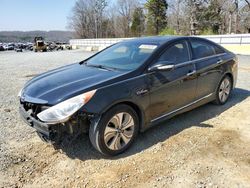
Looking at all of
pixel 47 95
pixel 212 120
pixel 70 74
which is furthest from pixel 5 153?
pixel 212 120

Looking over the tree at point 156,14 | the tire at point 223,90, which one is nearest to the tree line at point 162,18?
the tree at point 156,14

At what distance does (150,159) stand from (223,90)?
2684 mm

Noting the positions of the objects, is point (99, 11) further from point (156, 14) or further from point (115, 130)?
point (115, 130)

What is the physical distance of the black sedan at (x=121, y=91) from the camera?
291 cm

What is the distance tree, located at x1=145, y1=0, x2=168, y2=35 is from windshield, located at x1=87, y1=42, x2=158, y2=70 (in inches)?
1815

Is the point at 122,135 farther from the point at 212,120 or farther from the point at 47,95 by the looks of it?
the point at 212,120

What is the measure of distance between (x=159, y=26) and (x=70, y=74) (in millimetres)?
48157

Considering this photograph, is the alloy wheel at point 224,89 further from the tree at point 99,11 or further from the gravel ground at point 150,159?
the tree at point 99,11

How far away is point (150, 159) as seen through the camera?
3.19m

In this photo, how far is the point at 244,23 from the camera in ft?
102

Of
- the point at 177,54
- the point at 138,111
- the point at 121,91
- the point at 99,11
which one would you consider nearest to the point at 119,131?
the point at 138,111

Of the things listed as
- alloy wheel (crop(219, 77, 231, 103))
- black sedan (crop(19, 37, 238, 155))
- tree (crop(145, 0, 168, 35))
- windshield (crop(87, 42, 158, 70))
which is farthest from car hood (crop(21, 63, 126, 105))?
tree (crop(145, 0, 168, 35))

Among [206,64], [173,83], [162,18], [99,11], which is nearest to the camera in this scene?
[173,83]

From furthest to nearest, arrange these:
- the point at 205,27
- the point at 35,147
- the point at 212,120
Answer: the point at 205,27 < the point at 212,120 < the point at 35,147
